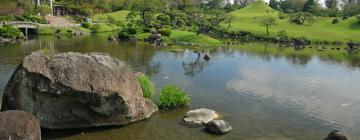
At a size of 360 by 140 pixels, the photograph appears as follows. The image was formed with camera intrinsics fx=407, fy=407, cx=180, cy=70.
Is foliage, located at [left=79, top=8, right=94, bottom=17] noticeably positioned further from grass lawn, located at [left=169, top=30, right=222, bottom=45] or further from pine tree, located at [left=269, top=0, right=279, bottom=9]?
pine tree, located at [left=269, top=0, right=279, bottom=9]

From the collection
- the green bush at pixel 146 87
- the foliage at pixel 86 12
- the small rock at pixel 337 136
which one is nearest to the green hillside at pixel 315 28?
the foliage at pixel 86 12

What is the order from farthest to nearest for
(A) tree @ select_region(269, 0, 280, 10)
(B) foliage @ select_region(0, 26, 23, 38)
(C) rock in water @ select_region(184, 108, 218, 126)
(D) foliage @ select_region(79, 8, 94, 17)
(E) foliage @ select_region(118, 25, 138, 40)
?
(A) tree @ select_region(269, 0, 280, 10) → (D) foliage @ select_region(79, 8, 94, 17) → (E) foliage @ select_region(118, 25, 138, 40) → (B) foliage @ select_region(0, 26, 23, 38) → (C) rock in water @ select_region(184, 108, 218, 126)

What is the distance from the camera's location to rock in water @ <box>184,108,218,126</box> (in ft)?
97.0

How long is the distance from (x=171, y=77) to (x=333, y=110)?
1895 cm

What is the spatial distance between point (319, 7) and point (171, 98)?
5347 inches

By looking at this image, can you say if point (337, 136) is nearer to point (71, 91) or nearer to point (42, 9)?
point (71, 91)

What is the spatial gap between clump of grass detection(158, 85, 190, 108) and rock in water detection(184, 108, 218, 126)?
232 cm

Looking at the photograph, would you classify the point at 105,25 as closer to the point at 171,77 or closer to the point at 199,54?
the point at 199,54

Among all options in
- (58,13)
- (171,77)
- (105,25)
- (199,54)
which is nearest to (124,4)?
(58,13)

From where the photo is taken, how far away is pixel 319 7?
155 meters

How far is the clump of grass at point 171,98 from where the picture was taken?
3294 cm

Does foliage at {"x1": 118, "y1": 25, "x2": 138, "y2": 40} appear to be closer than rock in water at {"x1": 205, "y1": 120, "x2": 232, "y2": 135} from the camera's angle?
No

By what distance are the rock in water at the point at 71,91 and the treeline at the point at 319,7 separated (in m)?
119

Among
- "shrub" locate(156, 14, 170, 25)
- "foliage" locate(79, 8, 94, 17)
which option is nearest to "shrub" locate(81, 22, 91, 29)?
"foliage" locate(79, 8, 94, 17)
